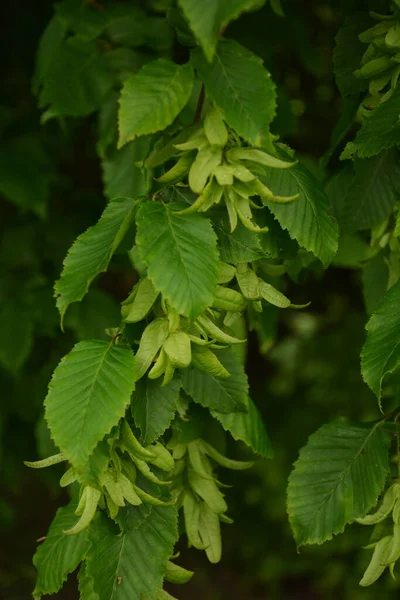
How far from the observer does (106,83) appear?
6.85 feet

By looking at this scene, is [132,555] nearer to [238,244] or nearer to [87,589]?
[87,589]

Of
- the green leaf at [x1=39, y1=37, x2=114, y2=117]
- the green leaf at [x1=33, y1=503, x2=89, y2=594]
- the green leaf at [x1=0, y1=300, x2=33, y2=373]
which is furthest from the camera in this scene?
the green leaf at [x1=0, y1=300, x2=33, y2=373]

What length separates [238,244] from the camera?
1297mm

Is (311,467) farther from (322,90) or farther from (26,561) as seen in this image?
(26,561)

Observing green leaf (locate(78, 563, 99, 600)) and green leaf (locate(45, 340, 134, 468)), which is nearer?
green leaf (locate(45, 340, 134, 468))

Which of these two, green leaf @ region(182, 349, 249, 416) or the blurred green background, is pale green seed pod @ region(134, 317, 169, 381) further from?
the blurred green background

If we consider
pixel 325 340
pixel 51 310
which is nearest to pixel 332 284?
pixel 325 340

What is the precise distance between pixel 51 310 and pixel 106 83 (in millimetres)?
830

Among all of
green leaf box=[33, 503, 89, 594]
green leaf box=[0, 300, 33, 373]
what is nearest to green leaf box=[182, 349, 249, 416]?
green leaf box=[33, 503, 89, 594]

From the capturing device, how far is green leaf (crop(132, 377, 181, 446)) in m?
1.26

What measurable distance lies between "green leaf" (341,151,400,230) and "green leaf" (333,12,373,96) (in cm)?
16

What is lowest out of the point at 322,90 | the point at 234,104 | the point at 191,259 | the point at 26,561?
the point at 26,561

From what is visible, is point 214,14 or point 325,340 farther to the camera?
point 325,340

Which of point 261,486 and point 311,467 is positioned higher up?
point 311,467
